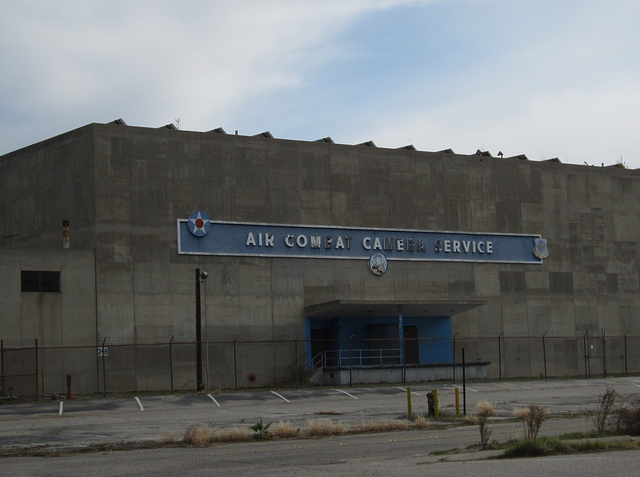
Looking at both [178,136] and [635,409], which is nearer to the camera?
[635,409]

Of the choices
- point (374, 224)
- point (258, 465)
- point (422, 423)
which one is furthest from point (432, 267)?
point (258, 465)

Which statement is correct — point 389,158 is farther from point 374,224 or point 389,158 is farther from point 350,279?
point 350,279

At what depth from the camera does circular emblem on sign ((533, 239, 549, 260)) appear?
2208 inches

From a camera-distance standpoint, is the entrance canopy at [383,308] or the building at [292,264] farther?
the entrance canopy at [383,308]

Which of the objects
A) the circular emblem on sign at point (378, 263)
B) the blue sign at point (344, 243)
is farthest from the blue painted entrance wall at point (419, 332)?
the blue sign at point (344, 243)

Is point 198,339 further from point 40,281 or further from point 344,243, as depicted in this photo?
point 344,243

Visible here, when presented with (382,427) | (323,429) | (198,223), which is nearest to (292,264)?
(198,223)

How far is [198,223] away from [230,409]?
13.5 m

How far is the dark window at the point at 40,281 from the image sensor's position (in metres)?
43.3

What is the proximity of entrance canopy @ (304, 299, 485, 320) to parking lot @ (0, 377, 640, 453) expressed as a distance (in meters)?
4.15

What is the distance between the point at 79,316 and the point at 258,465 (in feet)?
89.6

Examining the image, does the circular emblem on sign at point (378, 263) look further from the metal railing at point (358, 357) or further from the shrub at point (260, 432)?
the shrub at point (260, 432)

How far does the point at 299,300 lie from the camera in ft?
163

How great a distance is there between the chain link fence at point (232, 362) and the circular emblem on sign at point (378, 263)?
387 centimetres
